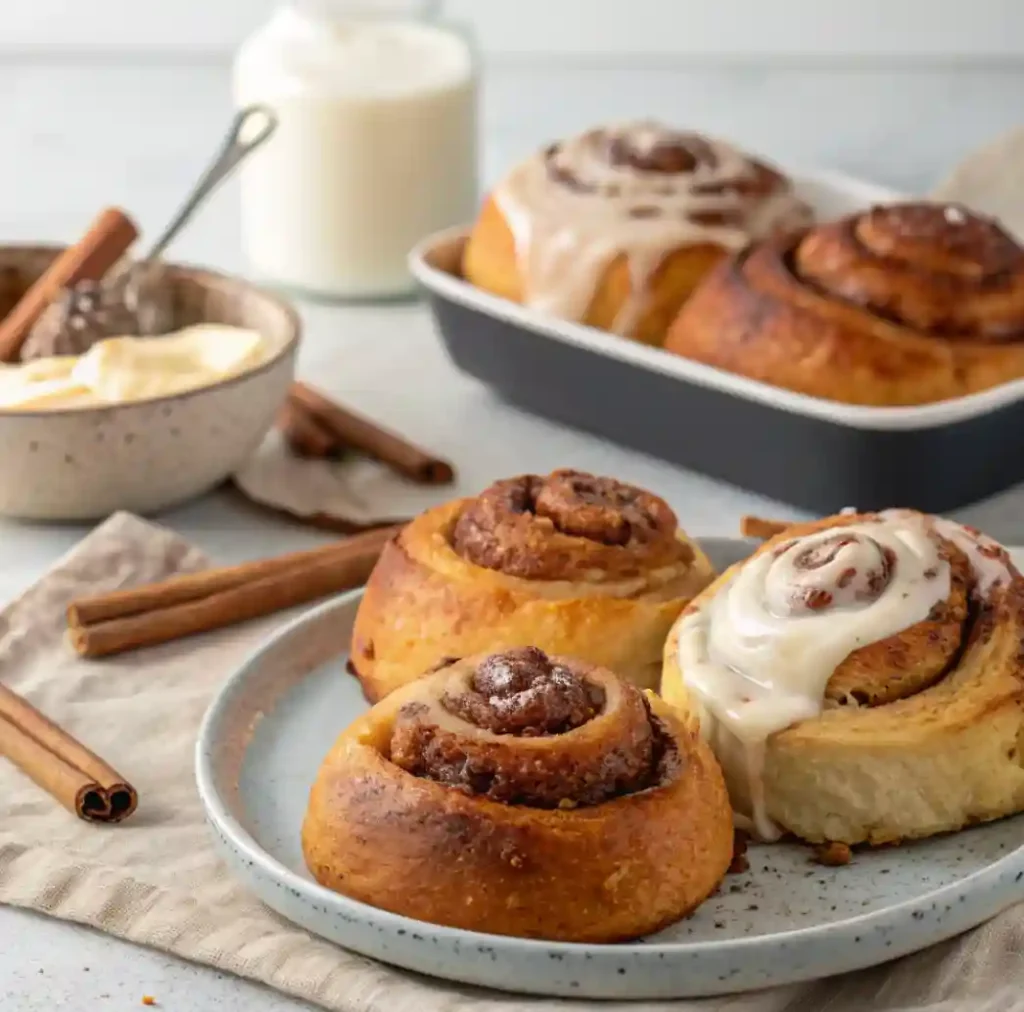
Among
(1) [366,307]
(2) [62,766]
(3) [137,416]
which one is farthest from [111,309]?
(2) [62,766]

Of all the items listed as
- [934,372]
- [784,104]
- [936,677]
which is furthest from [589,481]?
[784,104]

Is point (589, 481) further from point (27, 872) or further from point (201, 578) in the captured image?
point (27, 872)

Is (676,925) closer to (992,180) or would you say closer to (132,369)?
(132,369)

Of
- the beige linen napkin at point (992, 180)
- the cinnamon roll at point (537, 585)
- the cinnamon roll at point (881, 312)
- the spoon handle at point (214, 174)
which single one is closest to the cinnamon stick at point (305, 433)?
the spoon handle at point (214, 174)

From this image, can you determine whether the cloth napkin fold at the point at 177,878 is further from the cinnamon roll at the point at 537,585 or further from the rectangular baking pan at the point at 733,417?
the rectangular baking pan at the point at 733,417

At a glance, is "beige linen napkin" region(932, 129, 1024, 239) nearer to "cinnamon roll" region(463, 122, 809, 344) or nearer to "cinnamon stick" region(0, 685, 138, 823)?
"cinnamon roll" region(463, 122, 809, 344)

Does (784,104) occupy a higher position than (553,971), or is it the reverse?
(553,971)

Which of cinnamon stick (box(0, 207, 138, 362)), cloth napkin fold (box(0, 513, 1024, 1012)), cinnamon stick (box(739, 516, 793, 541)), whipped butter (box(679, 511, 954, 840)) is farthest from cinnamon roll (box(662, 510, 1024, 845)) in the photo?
cinnamon stick (box(0, 207, 138, 362))
